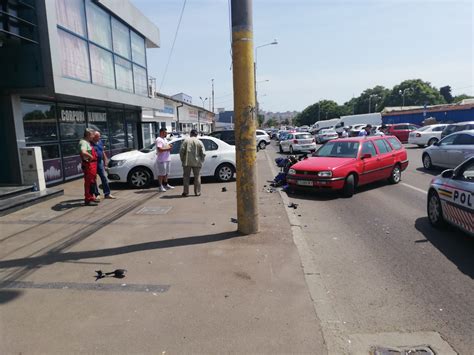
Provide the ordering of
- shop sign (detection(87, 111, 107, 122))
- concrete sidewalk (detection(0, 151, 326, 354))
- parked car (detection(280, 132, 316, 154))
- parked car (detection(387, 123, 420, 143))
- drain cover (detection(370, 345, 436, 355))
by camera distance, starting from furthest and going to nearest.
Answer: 1. parked car (detection(387, 123, 420, 143))
2. parked car (detection(280, 132, 316, 154))
3. shop sign (detection(87, 111, 107, 122))
4. concrete sidewalk (detection(0, 151, 326, 354))
5. drain cover (detection(370, 345, 436, 355))

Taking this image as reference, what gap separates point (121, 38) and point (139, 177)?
23.6 feet

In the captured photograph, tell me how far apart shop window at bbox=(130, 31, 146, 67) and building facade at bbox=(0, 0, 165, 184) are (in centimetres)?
5

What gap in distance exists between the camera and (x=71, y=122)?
1302 cm

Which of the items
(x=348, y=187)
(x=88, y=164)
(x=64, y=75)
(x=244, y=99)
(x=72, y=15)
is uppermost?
(x=72, y=15)

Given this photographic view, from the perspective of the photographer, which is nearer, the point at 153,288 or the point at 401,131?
the point at 153,288

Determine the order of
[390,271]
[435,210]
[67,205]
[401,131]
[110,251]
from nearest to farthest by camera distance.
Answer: [390,271] → [110,251] → [435,210] → [67,205] → [401,131]

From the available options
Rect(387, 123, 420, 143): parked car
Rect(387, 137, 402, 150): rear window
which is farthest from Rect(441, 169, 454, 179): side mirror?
Rect(387, 123, 420, 143): parked car

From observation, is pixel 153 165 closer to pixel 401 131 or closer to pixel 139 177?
pixel 139 177

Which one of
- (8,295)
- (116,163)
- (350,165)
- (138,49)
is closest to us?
(8,295)

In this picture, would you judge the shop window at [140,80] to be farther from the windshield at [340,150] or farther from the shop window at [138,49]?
the windshield at [340,150]

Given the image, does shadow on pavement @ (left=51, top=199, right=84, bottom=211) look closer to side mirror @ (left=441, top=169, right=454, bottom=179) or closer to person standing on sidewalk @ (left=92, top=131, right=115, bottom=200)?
person standing on sidewalk @ (left=92, top=131, right=115, bottom=200)

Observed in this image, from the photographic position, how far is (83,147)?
8.37 meters

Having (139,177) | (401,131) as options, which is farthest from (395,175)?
(401,131)

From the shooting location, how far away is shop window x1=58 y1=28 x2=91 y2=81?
10.4 metres
